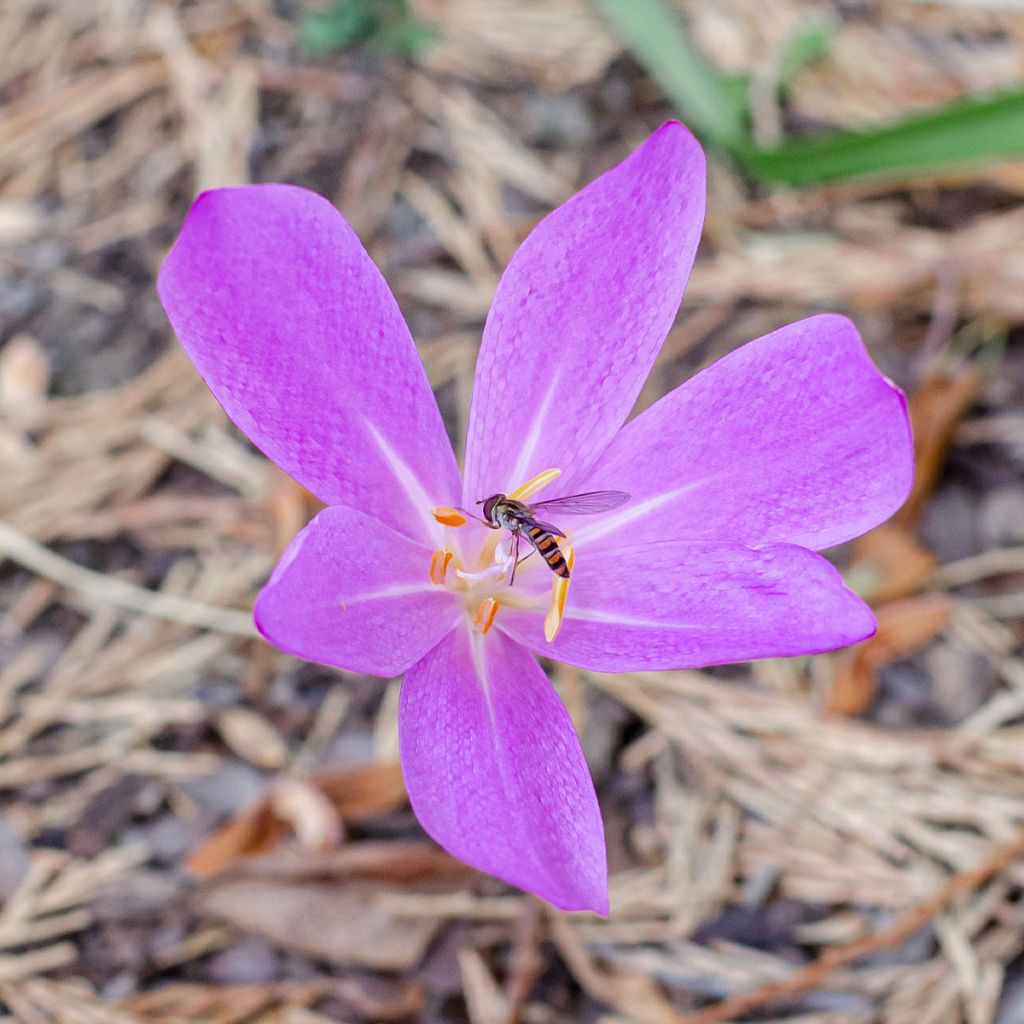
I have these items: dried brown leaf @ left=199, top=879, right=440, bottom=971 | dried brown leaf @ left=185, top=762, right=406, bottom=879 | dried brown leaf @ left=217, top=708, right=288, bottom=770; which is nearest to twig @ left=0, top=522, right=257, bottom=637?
dried brown leaf @ left=217, top=708, right=288, bottom=770

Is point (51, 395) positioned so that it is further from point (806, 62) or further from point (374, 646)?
point (806, 62)

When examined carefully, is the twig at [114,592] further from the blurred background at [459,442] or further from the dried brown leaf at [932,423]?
the dried brown leaf at [932,423]

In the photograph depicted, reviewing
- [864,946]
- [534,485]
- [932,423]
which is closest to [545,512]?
[534,485]

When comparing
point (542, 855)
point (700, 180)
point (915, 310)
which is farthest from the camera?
point (915, 310)

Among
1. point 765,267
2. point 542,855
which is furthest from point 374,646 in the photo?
point 765,267

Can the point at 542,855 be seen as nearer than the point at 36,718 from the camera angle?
Yes
